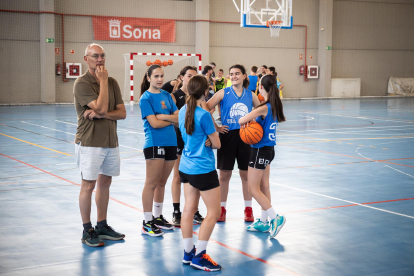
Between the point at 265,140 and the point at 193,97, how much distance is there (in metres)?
1.33

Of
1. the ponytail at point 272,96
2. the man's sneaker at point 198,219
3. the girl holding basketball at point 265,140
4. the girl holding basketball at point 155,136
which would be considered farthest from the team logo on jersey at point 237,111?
the man's sneaker at point 198,219

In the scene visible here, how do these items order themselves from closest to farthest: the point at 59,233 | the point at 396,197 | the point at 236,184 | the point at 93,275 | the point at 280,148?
the point at 93,275, the point at 59,233, the point at 396,197, the point at 236,184, the point at 280,148

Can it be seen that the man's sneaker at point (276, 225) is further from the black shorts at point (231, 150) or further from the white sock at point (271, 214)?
the black shorts at point (231, 150)

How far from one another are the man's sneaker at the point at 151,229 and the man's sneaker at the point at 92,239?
1.77 feet

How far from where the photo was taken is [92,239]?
4914 millimetres

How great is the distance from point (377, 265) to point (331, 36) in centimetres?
2944

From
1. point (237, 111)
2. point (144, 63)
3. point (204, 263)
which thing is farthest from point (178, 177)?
point (144, 63)

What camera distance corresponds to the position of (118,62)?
27.2 m

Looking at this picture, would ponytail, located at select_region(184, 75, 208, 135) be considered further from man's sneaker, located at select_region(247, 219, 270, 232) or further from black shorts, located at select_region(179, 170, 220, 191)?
man's sneaker, located at select_region(247, 219, 270, 232)

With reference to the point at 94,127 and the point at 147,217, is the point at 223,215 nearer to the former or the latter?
the point at 147,217

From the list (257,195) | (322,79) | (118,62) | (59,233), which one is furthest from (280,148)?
(322,79)

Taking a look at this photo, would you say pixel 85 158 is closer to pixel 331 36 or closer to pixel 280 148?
pixel 280 148

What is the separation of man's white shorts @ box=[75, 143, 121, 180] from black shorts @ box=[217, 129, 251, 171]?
1.37 meters

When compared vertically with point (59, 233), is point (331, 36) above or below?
above
